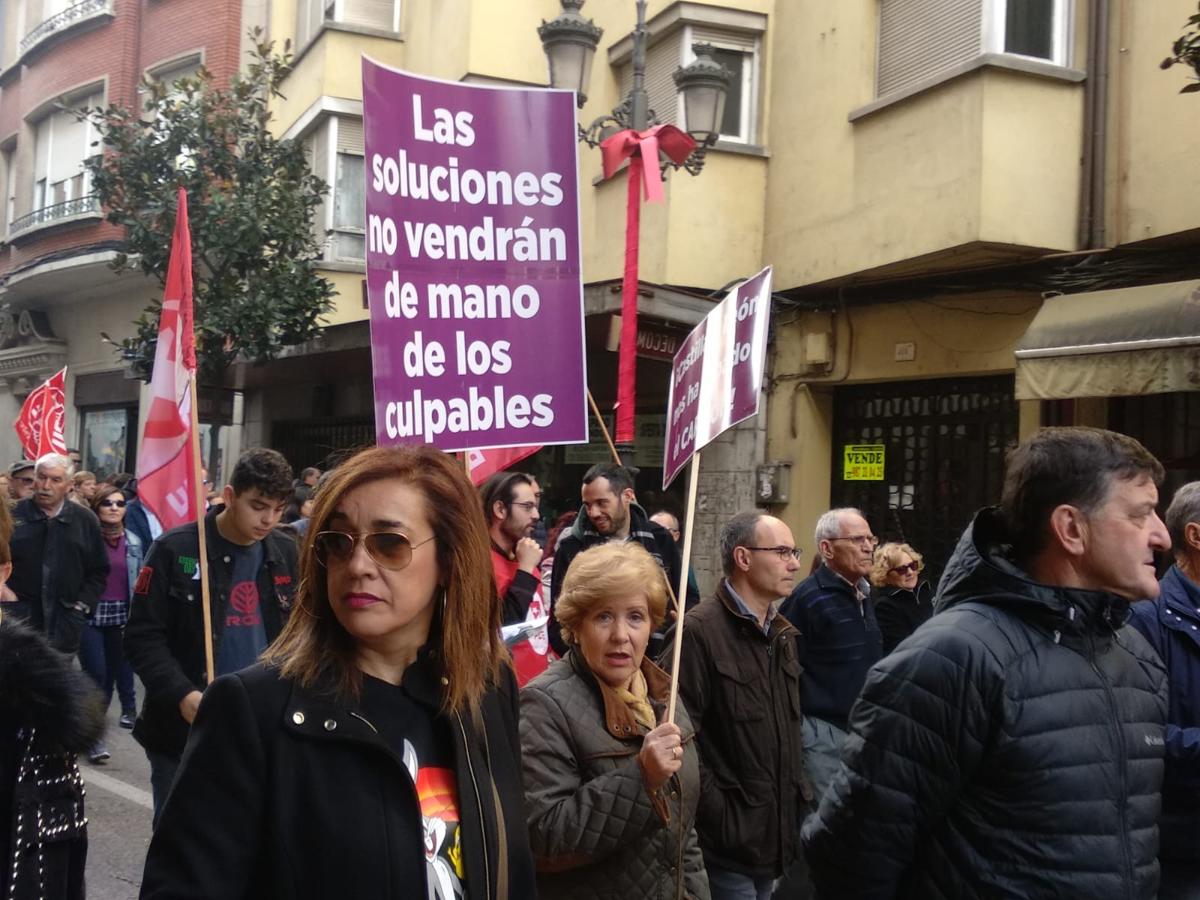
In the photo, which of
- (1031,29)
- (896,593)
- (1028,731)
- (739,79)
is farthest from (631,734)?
(739,79)

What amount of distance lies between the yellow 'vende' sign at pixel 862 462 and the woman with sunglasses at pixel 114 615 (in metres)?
6.13

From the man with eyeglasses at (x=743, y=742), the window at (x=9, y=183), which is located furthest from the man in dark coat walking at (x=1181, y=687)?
the window at (x=9, y=183)

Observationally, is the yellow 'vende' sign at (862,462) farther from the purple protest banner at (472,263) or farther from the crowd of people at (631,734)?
the crowd of people at (631,734)

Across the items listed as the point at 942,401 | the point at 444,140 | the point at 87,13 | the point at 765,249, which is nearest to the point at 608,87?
the point at 765,249

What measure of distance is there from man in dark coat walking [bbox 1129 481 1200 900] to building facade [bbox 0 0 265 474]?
2043 centimetres

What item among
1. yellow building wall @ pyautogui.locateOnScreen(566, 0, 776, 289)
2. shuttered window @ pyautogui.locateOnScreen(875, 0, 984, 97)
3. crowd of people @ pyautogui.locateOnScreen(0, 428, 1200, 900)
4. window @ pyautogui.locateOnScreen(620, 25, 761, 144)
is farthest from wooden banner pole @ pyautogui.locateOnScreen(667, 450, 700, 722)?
window @ pyautogui.locateOnScreen(620, 25, 761, 144)

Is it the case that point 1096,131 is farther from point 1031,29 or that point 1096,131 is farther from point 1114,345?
point 1114,345

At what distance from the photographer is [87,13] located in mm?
24219

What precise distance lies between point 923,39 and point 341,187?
967cm

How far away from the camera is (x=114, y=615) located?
960cm

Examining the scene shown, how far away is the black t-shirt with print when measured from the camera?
2137 millimetres

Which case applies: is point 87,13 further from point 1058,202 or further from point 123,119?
point 1058,202

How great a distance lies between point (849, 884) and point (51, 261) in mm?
23284

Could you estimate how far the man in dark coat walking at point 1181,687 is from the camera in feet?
11.1
